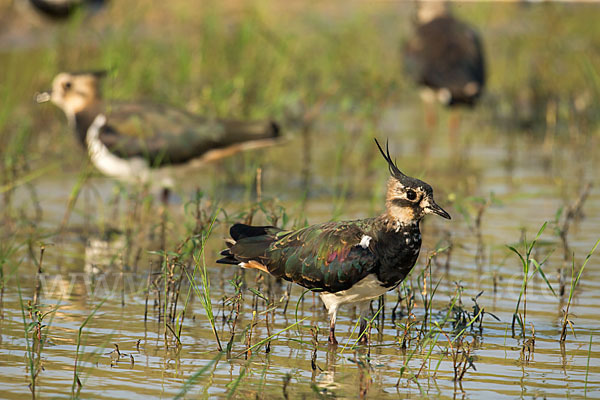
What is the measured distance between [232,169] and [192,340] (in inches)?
170

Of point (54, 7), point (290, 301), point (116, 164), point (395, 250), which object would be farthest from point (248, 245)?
point (54, 7)

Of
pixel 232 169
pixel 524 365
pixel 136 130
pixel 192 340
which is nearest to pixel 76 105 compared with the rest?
pixel 136 130

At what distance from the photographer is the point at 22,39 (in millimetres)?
15648

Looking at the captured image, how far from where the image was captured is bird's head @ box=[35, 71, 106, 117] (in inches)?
332

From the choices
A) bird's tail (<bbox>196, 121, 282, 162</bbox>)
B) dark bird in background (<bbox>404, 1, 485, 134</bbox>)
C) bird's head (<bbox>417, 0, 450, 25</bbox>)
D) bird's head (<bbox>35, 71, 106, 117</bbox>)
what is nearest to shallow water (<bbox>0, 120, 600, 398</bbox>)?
bird's tail (<bbox>196, 121, 282, 162</bbox>)

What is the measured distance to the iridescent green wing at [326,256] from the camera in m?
4.69

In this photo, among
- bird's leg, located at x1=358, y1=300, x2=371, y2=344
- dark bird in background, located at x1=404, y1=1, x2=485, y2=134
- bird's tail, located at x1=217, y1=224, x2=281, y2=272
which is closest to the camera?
bird's leg, located at x1=358, y1=300, x2=371, y2=344

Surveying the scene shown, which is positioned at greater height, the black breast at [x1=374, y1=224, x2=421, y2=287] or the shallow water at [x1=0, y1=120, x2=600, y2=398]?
the black breast at [x1=374, y1=224, x2=421, y2=287]

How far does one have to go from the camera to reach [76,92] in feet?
27.7

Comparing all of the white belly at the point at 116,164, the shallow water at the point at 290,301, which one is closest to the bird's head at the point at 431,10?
the shallow water at the point at 290,301

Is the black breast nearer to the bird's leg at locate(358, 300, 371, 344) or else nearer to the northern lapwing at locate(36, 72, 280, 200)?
the bird's leg at locate(358, 300, 371, 344)

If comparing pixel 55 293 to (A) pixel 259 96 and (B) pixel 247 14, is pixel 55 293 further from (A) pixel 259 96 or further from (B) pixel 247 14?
(B) pixel 247 14

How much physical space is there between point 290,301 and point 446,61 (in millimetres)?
6242

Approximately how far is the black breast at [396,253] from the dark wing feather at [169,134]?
330cm
